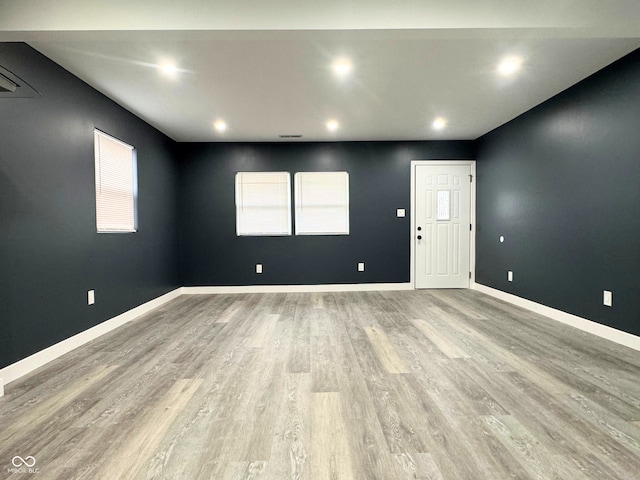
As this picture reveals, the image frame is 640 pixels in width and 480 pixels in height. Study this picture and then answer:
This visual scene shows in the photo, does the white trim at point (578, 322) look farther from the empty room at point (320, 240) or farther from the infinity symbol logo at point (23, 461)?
the infinity symbol logo at point (23, 461)

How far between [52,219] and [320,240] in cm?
356

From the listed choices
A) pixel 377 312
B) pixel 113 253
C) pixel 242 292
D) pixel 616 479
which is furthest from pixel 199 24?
pixel 242 292

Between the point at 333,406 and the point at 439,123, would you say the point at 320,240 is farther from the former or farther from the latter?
the point at 333,406

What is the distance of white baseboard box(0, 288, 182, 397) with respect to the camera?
223 centimetres

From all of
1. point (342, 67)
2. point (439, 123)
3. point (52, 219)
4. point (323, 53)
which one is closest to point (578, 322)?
point (439, 123)

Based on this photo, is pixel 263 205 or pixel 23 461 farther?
pixel 263 205

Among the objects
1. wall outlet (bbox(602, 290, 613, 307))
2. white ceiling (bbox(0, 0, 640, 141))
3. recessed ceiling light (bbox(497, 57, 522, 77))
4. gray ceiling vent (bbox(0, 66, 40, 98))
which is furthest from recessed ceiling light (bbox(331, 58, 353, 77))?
wall outlet (bbox(602, 290, 613, 307))

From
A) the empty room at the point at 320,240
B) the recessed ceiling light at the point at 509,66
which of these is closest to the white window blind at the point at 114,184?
the empty room at the point at 320,240

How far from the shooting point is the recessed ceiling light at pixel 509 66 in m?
2.72

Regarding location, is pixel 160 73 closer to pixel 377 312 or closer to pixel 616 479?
pixel 377 312

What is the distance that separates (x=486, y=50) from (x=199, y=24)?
7.08 feet

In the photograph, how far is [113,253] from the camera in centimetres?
350
